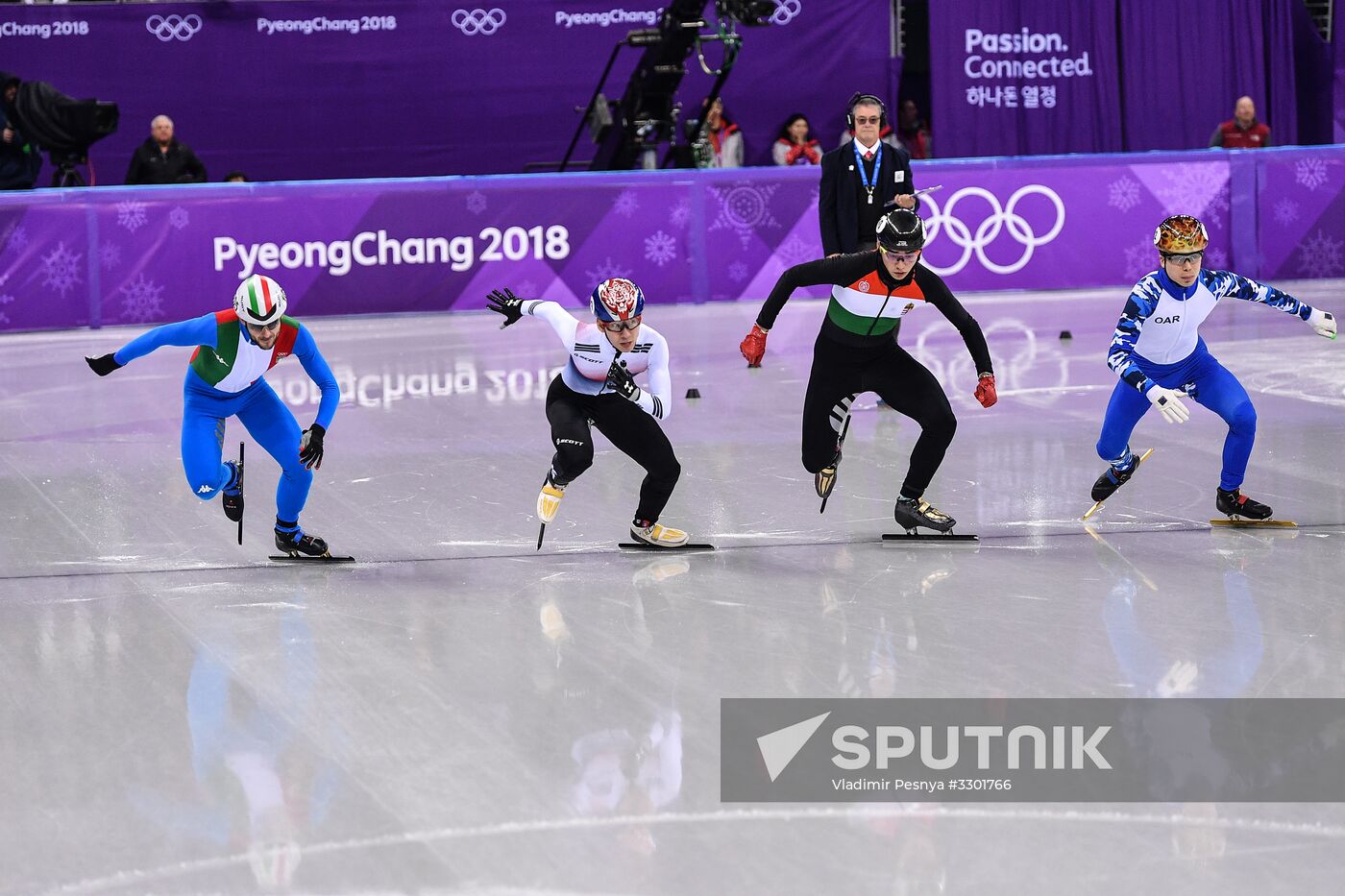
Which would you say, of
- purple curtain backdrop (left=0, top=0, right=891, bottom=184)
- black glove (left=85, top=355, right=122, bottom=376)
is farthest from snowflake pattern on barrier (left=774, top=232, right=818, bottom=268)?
black glove (left=85, top=355, right=122, bottom=376)

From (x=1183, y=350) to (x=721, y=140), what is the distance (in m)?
11.0

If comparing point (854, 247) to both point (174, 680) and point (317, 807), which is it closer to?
point (174, 680)

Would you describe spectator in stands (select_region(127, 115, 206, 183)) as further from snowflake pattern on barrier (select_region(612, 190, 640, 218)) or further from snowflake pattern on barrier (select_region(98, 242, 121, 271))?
snowflake pattern on barrier (select_region(612, 190, 640, 218))

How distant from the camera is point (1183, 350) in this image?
733cm

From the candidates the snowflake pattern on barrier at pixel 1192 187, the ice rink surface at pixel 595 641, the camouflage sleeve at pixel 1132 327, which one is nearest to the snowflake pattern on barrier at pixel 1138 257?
the snowflake pattern on barrier at pixel 1192 187

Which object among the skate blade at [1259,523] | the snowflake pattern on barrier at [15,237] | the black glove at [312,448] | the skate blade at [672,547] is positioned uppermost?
the snowflake pattern on barrier at [15,237]

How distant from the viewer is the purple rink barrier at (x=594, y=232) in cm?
1455

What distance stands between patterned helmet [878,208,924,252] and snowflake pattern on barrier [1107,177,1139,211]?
9.43 m

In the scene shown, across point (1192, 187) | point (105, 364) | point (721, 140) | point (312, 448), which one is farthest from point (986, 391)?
point (721, 140)

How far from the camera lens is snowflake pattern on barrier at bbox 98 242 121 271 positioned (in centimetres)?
1455

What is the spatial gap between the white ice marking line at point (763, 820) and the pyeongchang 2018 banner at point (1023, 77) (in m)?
15.5

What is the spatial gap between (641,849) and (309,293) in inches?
458

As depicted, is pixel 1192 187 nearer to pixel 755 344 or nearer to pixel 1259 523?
pixel 1259 523

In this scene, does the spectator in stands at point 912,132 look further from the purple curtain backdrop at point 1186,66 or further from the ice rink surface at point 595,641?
the ice rink surface at point 595,641
